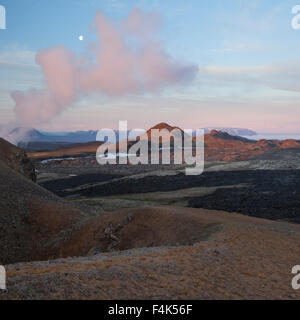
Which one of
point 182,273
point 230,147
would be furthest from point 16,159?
point 230,147

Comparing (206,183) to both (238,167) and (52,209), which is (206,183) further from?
(52,209)

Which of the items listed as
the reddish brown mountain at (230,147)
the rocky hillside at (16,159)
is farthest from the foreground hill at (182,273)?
the reddish brown mountain at (230,147)

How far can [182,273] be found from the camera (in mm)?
9367

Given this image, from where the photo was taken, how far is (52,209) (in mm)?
24109

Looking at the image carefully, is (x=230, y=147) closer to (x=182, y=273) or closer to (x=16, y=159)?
(x=16, y=159)

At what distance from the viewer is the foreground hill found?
7602 millimetres

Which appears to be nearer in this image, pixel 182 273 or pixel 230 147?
pixel 182 273

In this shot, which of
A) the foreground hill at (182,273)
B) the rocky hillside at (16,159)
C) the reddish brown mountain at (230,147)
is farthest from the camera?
the reddish brown mountain at (230,147)

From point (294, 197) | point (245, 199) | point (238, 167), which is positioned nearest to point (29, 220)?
point (245, 199)

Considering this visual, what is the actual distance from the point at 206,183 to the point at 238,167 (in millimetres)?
23342

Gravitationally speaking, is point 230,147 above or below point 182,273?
above

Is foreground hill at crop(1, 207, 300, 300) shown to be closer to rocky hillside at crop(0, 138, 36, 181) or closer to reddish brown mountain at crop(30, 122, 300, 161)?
rocky hillside at crop(0, 138, 36, 181)

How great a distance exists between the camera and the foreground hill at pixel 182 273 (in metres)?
7.60

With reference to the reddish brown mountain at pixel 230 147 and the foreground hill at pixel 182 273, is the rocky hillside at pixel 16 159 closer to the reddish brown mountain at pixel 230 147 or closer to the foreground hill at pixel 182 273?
the foreground hill at pixel 182 273
